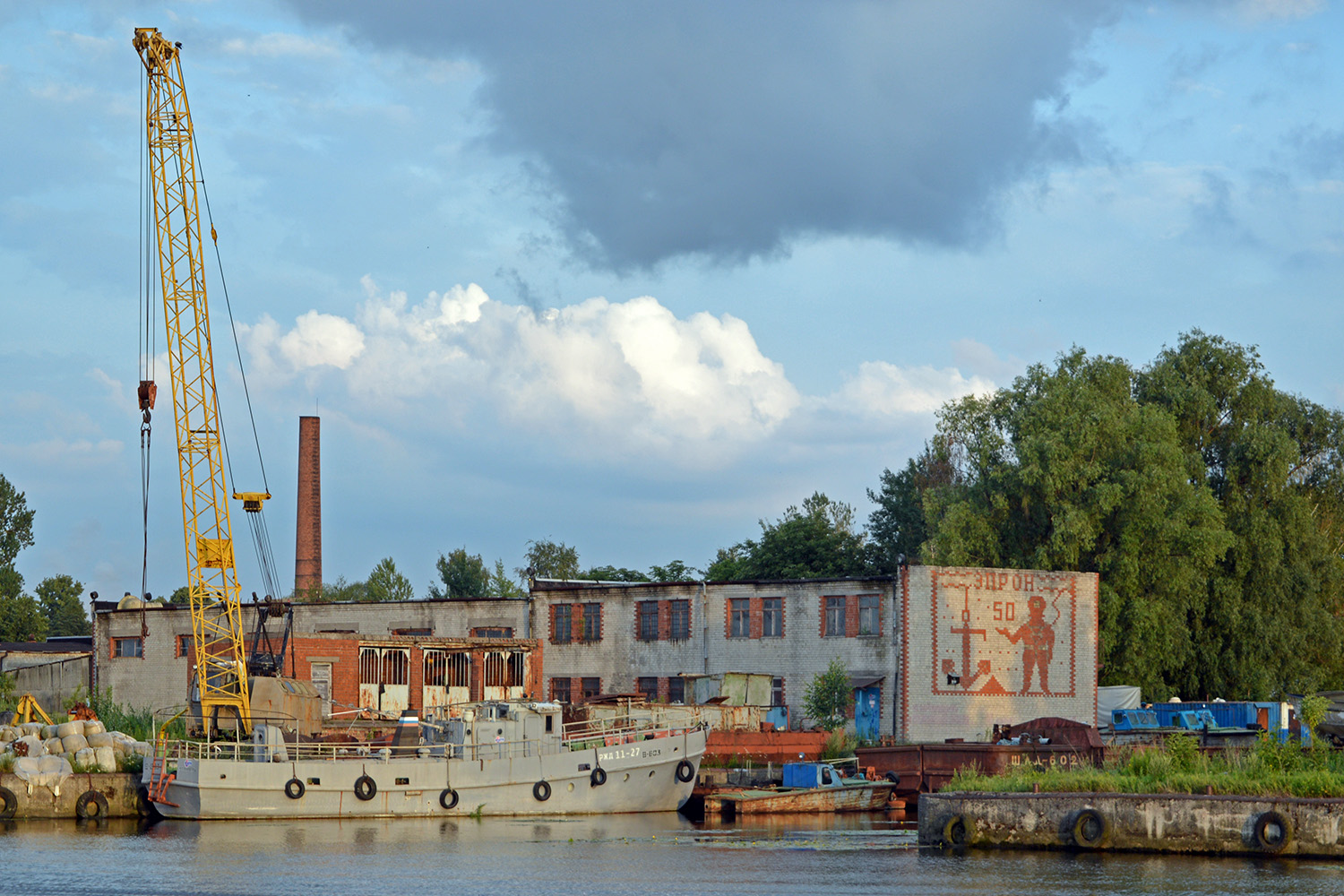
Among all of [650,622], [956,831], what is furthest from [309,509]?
[956,831]

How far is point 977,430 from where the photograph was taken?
7312 centimetres

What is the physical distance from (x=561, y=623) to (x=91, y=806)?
24.2 metres

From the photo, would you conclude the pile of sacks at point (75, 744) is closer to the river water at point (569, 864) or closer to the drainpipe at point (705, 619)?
the river water at point (569, 864)

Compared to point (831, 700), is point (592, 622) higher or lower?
higher

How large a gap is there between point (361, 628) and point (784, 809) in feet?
93.8

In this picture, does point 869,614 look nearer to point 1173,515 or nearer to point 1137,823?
point 1173,515

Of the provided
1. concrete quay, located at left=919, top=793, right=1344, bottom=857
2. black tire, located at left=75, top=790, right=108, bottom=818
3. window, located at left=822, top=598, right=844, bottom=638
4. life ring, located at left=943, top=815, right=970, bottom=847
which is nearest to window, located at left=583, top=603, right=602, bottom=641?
window, located at left=822, top=598, right=844, bottom=638

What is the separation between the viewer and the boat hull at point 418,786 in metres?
45.7

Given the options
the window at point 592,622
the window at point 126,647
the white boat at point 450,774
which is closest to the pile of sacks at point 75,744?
the white boat at point 450,774

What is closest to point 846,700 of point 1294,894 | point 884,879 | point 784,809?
point 784,809

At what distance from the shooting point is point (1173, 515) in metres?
64.1

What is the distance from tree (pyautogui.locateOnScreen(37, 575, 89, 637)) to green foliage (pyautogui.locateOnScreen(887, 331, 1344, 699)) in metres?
87.3

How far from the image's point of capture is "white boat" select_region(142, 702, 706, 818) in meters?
45.8

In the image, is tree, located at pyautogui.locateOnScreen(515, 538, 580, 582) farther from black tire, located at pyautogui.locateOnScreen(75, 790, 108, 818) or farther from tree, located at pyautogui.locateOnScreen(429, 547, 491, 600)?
black tire, located at pyautogui.locateOnScreen(75, 790, 108, 818)
